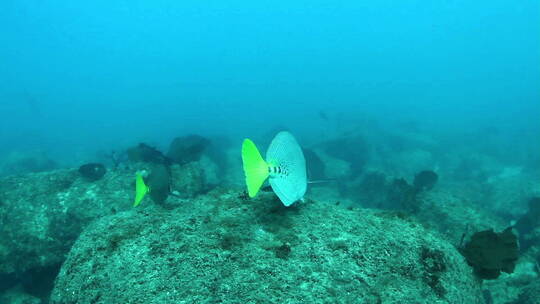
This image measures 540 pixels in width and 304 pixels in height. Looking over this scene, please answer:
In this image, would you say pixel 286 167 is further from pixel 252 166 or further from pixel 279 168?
pixel 252 166

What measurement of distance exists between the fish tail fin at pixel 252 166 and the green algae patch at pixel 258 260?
62 cm

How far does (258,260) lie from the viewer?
221cm

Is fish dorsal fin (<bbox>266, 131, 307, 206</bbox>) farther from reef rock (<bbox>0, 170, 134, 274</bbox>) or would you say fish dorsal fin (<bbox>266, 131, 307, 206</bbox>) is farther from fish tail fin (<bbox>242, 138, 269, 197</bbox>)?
reef rock (<bbox>0, 170, 134, 274</bbox>)

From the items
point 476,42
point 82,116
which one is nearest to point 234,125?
point 82,116

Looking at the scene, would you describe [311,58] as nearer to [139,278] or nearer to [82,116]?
[82,116]

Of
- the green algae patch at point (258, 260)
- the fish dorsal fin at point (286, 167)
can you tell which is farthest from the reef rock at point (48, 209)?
the fish dorsal fin at point (286, 167)

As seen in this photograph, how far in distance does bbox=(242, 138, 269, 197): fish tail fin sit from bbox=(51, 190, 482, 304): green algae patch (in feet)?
2.02

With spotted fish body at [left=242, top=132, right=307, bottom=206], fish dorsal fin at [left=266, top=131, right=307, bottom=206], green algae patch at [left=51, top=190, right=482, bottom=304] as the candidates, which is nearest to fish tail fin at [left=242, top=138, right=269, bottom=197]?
spotted fish body at [left=242, top=132, right=307, bottom=206]

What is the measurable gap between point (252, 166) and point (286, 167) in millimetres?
346

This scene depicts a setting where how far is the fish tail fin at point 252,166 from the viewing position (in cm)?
194

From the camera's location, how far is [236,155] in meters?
15.3

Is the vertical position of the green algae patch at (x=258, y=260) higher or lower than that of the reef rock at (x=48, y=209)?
higher

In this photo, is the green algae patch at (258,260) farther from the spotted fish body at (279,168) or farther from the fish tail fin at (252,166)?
the fish tail fin at (252,166)

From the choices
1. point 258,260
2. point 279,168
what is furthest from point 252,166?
point 258,260
